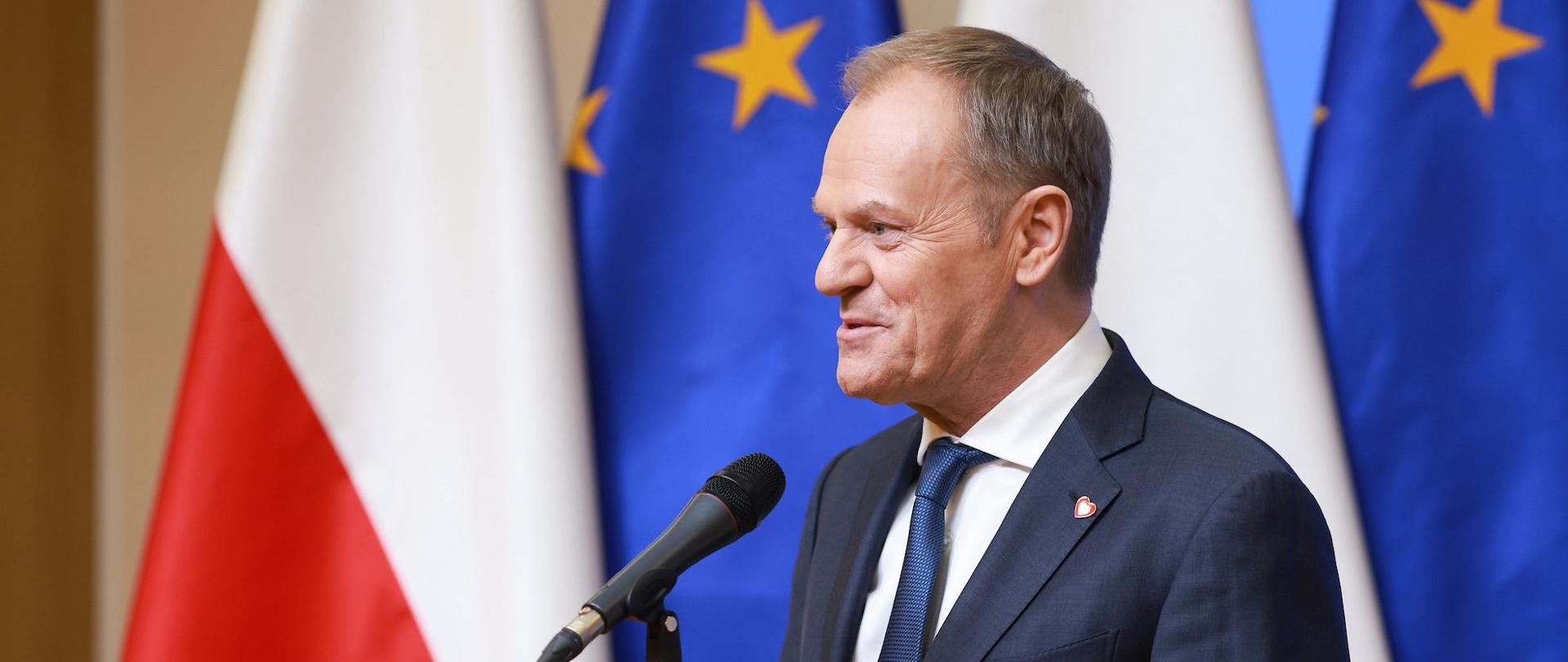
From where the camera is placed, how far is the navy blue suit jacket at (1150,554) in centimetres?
114

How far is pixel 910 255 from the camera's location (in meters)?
1.34

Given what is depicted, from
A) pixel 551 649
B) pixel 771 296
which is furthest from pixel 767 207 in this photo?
pixel 551 649

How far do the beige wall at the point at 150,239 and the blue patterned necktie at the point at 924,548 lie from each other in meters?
2.00

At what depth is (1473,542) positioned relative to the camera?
1.90 m

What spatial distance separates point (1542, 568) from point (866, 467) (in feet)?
3.28

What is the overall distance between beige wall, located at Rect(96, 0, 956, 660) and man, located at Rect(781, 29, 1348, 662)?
1879 mm

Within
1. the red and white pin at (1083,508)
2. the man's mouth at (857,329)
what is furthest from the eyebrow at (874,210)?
the red and white pin at (1083,508)

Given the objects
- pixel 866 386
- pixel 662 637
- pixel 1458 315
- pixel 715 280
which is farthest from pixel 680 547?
pixel 1458 315

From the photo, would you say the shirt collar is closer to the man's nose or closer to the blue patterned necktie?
the blue patterned necktie

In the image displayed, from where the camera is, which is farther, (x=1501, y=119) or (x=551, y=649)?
(x=1501, y=119)

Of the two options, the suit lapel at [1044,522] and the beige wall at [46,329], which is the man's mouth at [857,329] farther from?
the beige wall at [46,329]

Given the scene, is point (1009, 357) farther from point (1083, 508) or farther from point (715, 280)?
point (715, 280)

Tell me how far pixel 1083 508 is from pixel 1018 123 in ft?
1.26

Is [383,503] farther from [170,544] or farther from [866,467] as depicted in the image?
[866,467]
